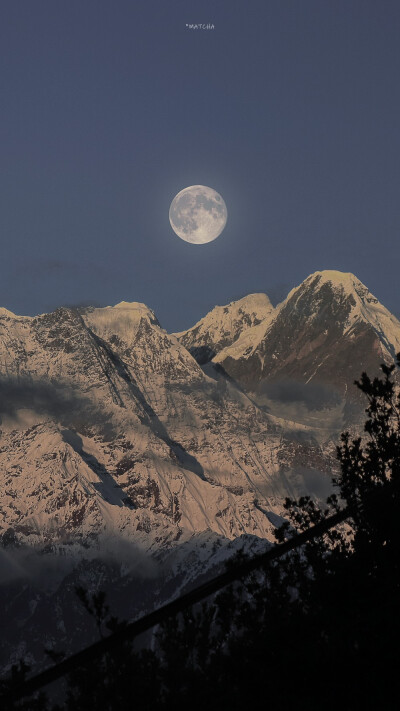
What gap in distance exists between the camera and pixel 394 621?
14391 millimetres

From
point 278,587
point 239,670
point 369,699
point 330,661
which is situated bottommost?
point 369,699

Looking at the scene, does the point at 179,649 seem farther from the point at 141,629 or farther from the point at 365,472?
the point at 141,629

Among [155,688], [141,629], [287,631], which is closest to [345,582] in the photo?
[287,631]

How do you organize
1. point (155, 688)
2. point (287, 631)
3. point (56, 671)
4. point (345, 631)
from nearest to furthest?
point (56, 671)
point (345, 631)
point (287, 631)
point (155, 688)

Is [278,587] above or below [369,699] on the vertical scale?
above

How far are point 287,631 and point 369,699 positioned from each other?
4.71 m

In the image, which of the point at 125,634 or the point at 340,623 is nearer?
the point at 125,634

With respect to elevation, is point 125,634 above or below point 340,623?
below

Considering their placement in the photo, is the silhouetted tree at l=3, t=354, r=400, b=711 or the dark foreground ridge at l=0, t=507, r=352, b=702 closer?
the dark foreground ridge at l=0, t=507, r=352, b=702

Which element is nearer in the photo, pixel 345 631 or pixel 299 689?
pixel 345 631

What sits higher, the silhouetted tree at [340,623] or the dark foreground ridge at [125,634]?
the silhouetted tree at [340,623]

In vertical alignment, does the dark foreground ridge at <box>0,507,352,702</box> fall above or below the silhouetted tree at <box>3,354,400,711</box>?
below

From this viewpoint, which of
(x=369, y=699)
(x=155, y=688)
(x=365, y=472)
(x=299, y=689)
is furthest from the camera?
(x=155, y=688)

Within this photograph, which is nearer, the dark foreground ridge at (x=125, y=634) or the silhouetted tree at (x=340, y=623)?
the dark foreground ridge at (x=125, y=634)
